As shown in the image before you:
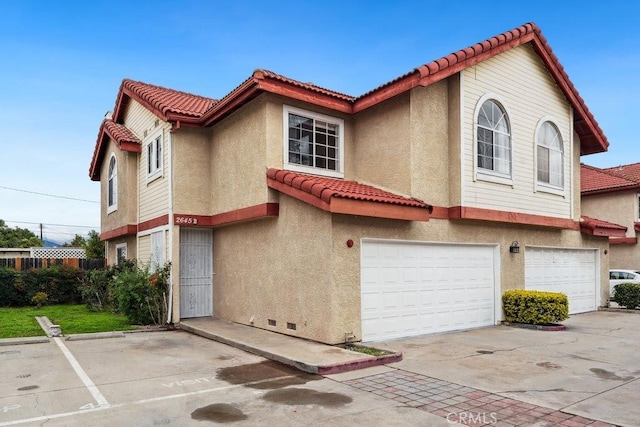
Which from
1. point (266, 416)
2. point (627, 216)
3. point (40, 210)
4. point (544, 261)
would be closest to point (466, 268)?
point (544, 261)

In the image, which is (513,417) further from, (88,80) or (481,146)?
(88,80)

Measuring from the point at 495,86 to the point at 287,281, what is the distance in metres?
7.83

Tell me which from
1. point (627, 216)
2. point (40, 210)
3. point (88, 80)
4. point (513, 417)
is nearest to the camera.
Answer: point (513, 417)

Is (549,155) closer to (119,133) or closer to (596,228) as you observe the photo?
(596,228)

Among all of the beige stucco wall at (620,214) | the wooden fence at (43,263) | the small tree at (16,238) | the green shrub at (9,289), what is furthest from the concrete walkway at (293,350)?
the small tree at (16,238)

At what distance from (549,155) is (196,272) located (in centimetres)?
1139

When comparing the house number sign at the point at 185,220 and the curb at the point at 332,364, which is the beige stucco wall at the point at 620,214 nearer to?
the curb at the point at 332,364

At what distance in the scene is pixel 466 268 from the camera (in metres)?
12.6

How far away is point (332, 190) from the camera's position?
9281 millimetres

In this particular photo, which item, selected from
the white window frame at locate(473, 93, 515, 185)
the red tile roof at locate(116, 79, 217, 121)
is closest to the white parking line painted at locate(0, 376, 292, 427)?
the white window frame at locate(473, 93, 515, 185)

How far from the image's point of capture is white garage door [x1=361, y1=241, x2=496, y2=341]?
10.4 meters

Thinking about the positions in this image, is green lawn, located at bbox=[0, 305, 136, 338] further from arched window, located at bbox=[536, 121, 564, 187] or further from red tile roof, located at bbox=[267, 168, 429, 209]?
arched window, located at bbox=[536, 121, 564, 187]

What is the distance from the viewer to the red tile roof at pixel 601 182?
80.2ft

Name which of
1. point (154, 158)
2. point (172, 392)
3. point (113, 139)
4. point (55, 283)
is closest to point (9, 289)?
point (55, 283)
